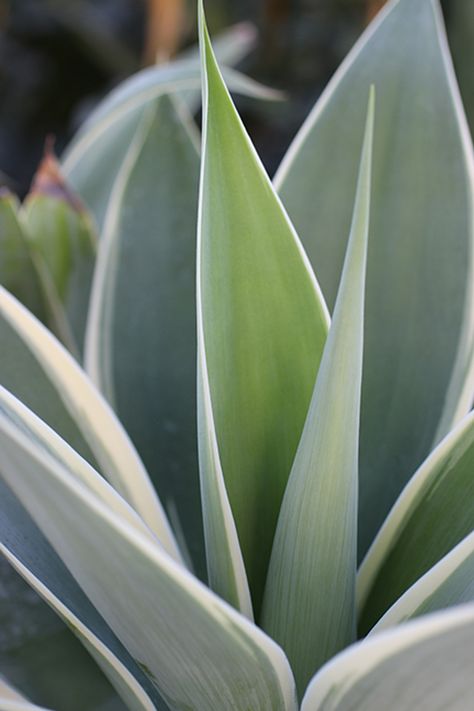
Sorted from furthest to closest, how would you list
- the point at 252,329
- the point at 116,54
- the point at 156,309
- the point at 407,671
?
the point at 116,54 → the point at 156,309 → the point at 252,329 → the point at 407,671

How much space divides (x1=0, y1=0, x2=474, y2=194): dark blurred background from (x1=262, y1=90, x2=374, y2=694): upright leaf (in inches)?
33.9

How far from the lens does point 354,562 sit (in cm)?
36

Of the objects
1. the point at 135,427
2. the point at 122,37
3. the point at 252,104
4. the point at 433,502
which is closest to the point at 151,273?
the point at 135,427

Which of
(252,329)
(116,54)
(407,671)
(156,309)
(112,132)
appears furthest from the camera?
(116,54)

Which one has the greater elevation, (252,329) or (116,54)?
(116,54)

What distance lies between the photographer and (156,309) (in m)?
0.50

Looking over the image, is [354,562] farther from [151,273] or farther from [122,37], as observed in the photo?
[122,37]

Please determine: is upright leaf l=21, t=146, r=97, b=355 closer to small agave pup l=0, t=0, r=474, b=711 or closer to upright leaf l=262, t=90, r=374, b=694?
small agave pup l=0, t=0, r=474, b=711

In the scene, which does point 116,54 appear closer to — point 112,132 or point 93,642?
point 112,132

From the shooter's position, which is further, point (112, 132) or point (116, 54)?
point (116, 54)

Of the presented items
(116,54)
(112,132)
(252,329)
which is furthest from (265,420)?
(116,54)

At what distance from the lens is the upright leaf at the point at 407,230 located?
1.45 ft

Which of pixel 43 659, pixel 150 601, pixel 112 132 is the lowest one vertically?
pixel 43 659

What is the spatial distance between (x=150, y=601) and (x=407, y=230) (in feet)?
0.81
